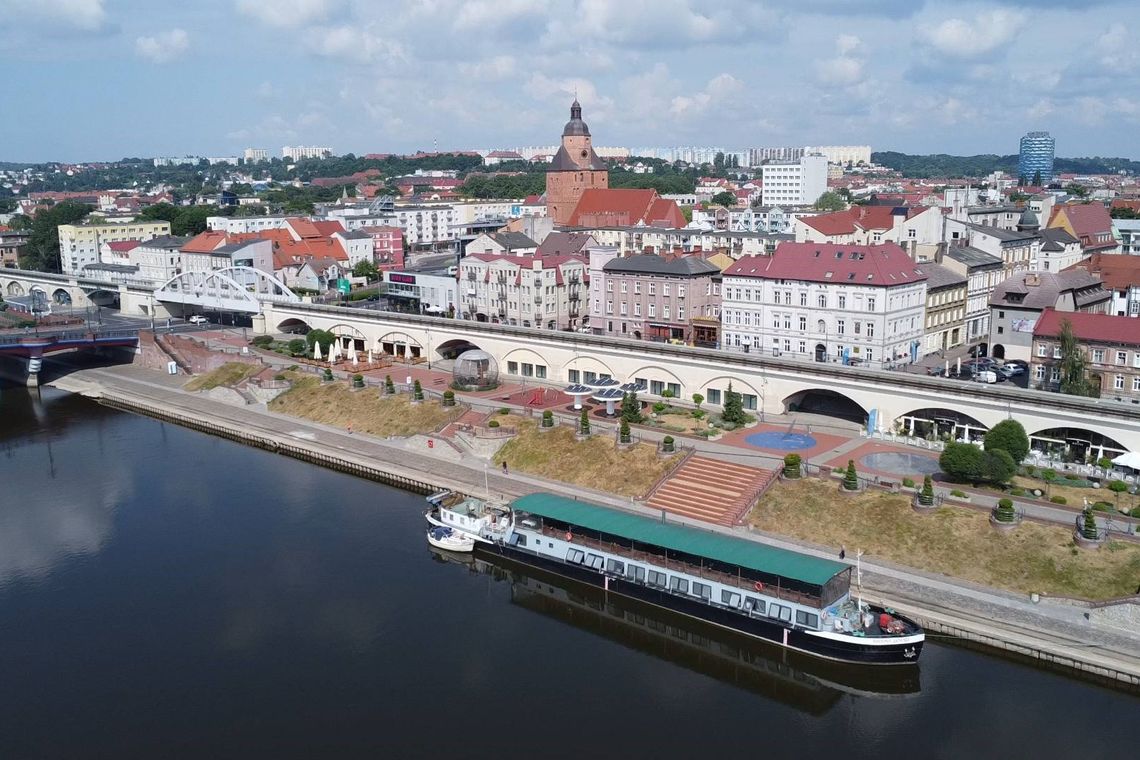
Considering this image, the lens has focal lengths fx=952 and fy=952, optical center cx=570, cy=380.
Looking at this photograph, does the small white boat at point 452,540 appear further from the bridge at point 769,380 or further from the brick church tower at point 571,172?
the brick church tower at point 571,172

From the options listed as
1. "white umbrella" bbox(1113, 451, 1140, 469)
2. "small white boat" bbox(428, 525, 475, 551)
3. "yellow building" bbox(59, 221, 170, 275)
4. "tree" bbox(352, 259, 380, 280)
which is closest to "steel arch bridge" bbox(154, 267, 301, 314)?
"tree" bbox(352, 259, 380, 280)

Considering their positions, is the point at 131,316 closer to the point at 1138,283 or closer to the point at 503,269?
the point at 503,269

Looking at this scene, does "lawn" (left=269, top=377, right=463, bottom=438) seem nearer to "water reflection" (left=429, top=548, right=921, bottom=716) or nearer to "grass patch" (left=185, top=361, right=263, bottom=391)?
"grass patch" (left=185, top=361, right=263, bottom=391)

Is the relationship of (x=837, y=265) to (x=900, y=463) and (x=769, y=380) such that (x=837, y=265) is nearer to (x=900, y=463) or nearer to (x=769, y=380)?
(x=769, y=380)

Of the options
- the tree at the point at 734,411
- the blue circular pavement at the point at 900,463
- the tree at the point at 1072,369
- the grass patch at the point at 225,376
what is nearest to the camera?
the blue circular pavement at the point at 900,463

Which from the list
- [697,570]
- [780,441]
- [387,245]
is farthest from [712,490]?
[387,245]

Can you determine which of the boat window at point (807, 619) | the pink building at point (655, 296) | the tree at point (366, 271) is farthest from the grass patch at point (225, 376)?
the boat window at point (807, 619)

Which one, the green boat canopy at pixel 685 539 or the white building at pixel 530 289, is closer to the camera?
the green boat canopy at pixel 685 539
